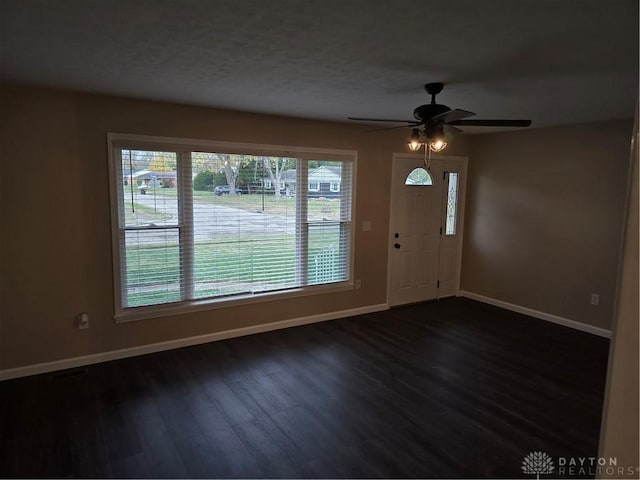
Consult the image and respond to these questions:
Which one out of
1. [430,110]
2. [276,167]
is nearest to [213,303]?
[276,167]

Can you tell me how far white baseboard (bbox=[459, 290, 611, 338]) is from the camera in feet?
15.1

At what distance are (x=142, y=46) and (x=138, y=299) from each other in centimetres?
244

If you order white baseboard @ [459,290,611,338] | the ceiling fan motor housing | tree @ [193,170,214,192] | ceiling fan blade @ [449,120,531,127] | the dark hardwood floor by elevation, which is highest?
the ceiling fan motor housing

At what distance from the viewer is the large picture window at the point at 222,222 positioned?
3.70 meters

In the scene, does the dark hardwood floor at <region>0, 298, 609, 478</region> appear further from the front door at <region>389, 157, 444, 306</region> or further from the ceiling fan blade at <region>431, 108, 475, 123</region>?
the ceiling fan blade at <region>431, 108, 475, 123</region>

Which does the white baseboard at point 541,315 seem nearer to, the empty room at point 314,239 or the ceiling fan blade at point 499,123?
the empty room at point 314,239

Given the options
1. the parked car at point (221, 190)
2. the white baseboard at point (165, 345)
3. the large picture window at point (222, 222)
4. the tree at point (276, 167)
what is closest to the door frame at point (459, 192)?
the large picture window at point (222, 222)

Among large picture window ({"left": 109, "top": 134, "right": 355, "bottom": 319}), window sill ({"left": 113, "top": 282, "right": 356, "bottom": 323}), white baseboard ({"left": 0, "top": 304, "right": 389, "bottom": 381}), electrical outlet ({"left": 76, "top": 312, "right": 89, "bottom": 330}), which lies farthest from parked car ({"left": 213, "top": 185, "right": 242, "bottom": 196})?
electrical outlet ({"left": 76, "top": 312, "right": 89, "bottom": 330})

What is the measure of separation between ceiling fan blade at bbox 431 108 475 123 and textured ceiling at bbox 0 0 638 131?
0.87 ft

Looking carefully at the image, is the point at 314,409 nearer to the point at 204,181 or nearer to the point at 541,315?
the point at 204,181

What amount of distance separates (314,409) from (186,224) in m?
2.16

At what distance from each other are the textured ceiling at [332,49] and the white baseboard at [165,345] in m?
2.34

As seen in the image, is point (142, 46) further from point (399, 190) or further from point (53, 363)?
point (399, 190)

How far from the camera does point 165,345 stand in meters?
3.96
